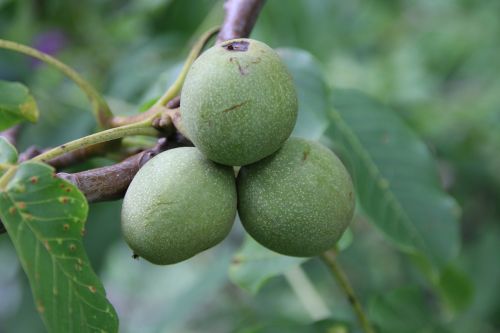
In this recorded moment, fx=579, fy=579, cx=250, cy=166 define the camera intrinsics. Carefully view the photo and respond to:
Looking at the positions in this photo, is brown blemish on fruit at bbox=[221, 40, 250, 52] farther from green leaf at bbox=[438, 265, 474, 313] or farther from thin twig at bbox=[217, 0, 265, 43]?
green leaf at bbox=[438, 265, 474, 313]

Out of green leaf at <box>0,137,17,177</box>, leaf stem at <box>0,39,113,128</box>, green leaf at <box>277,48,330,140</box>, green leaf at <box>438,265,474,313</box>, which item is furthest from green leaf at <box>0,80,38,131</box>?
green leaf at <box>438,265,474,313</box>

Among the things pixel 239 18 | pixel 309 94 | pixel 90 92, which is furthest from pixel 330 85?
pixel 90 92

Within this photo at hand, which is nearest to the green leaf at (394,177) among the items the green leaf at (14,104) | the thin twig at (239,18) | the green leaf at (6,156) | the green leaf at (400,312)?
the green leaf at (400,312)

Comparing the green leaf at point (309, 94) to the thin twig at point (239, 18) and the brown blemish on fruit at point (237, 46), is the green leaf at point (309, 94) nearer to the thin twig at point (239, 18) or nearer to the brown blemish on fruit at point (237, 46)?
the thin twig at point (239, 18)

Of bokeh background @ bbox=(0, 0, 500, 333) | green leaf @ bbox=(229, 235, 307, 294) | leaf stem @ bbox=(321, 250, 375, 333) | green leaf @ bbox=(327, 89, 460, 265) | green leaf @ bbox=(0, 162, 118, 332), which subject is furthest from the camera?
bokeh background @ bbox=(0, 0, 500, 333)

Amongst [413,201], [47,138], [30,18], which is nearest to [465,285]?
[413,201]

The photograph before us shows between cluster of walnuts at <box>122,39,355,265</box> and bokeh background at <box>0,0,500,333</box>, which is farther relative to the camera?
bokeh background at <box>0,0,500,333</box>
